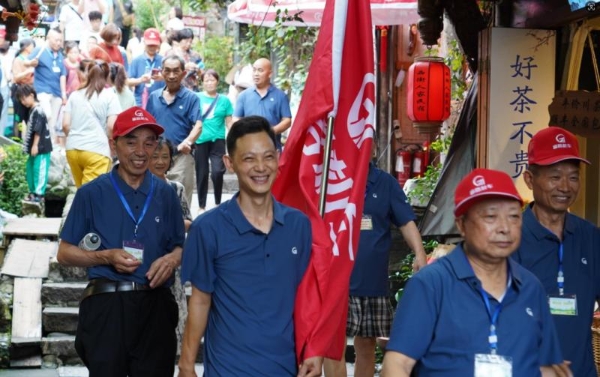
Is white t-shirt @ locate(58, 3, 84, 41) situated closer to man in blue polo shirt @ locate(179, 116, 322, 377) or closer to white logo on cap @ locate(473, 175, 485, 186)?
man in blue polo shirt @ locate(179, 116, 322, 377)

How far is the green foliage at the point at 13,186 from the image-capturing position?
58.0 ft

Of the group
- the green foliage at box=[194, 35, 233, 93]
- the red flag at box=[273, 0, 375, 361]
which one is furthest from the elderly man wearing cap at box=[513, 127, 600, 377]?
the green foliage at box=[194, 35, 233, 93]

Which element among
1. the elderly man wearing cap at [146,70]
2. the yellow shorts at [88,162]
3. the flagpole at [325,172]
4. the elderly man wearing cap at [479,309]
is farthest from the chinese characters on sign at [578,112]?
the elderly man wearing cap at [146,70]

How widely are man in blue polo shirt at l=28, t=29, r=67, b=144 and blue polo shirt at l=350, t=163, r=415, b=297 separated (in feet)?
42.7

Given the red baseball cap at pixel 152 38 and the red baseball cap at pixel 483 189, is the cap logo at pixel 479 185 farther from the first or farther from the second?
the red baseball cap at pixel 152 38

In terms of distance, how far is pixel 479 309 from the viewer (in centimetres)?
498

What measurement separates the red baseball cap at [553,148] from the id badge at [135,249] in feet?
8.81

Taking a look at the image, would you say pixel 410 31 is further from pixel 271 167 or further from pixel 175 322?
pixel 271 167

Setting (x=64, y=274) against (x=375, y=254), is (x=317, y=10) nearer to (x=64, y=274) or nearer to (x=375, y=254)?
(x=64, y=274)

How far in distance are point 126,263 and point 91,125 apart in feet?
25.0

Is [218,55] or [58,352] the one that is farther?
[218,55]

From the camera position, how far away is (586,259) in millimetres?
6305

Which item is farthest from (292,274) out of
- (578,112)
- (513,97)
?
(513,97)

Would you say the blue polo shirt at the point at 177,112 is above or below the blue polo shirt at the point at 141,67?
below
